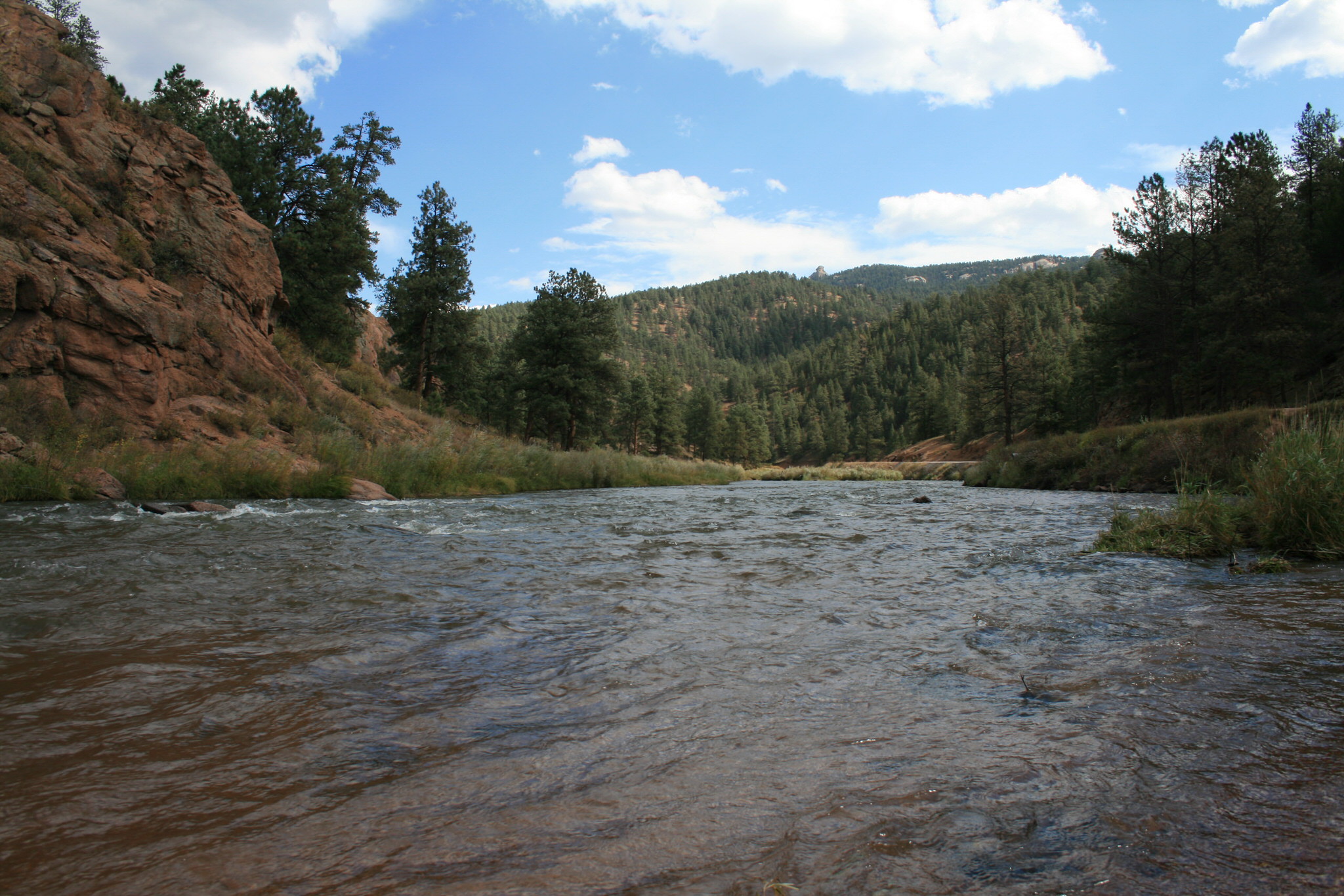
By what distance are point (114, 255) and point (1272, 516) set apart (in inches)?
819

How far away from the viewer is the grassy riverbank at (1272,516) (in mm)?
6422

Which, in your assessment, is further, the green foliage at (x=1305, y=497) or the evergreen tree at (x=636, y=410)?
the evergreen tree at (x=636, y=410)

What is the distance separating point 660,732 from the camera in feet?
9.14

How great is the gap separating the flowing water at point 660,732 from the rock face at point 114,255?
26.6 feet

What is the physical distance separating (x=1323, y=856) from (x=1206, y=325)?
4348cm

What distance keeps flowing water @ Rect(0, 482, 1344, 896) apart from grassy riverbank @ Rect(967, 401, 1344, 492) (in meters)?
5.86

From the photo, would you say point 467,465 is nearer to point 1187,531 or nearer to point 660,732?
point 1187,531

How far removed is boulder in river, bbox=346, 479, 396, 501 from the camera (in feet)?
44.5

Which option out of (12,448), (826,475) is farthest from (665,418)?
(12,448)

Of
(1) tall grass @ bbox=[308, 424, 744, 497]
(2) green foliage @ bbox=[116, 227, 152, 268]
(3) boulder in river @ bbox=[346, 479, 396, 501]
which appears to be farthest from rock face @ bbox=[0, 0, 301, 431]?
(3) boulder in river @ bbox=[346, 479, 396, 501]

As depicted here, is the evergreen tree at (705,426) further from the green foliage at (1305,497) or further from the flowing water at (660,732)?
the flowing water at (660,732)

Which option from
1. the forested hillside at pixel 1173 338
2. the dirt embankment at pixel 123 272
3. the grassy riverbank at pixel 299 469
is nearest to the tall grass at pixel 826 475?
the forested hillside at pixel 1173 338

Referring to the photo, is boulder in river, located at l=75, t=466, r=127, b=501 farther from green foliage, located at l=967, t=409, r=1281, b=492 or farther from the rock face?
green foliage, located at l=967, t=409, r=1281, b=492

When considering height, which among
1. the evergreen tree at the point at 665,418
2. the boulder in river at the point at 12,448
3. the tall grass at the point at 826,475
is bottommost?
the tall grass at the point at 826,475
